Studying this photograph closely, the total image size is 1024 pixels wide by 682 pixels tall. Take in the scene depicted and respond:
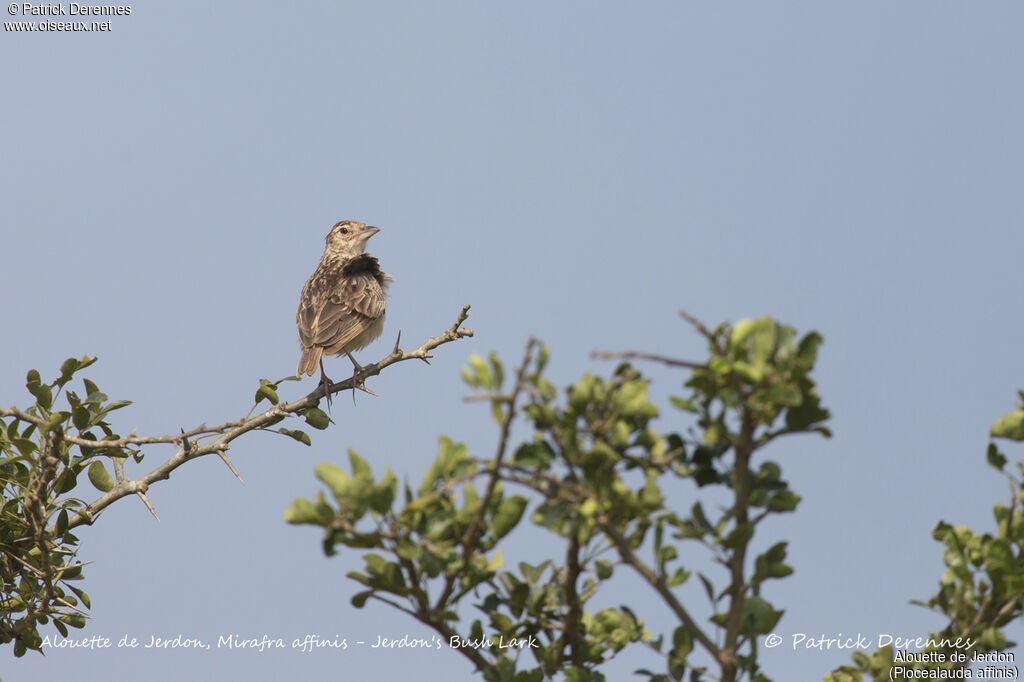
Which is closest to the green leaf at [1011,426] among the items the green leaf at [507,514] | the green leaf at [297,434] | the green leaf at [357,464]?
the green leaf at [507,514]

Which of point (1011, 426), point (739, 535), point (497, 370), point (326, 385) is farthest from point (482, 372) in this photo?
point (326, 385)

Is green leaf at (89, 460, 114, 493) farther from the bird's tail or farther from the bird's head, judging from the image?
the bird's head

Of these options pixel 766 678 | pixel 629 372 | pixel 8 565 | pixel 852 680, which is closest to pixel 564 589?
pixel 766 678

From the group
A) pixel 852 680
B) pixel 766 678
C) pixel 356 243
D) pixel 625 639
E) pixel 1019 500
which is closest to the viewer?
pixel 766 678

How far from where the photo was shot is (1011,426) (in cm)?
351

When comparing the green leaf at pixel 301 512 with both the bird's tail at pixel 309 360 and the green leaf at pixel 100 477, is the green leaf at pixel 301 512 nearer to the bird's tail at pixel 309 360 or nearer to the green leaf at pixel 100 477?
the green leaf at pixel 100 477

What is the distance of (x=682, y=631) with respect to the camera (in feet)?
11.5

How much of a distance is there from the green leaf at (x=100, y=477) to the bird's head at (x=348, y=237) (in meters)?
7.57

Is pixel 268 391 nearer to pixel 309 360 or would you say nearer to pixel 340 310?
pixel 309 360

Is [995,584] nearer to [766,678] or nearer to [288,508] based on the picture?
[766,678]

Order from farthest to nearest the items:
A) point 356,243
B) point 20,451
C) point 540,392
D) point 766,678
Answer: point 356,243
point 20,451
point 766,678
point 540,392

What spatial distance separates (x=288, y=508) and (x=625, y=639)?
1480 mm

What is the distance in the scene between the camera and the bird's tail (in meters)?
9.44

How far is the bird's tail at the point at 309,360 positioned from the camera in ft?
31.0
